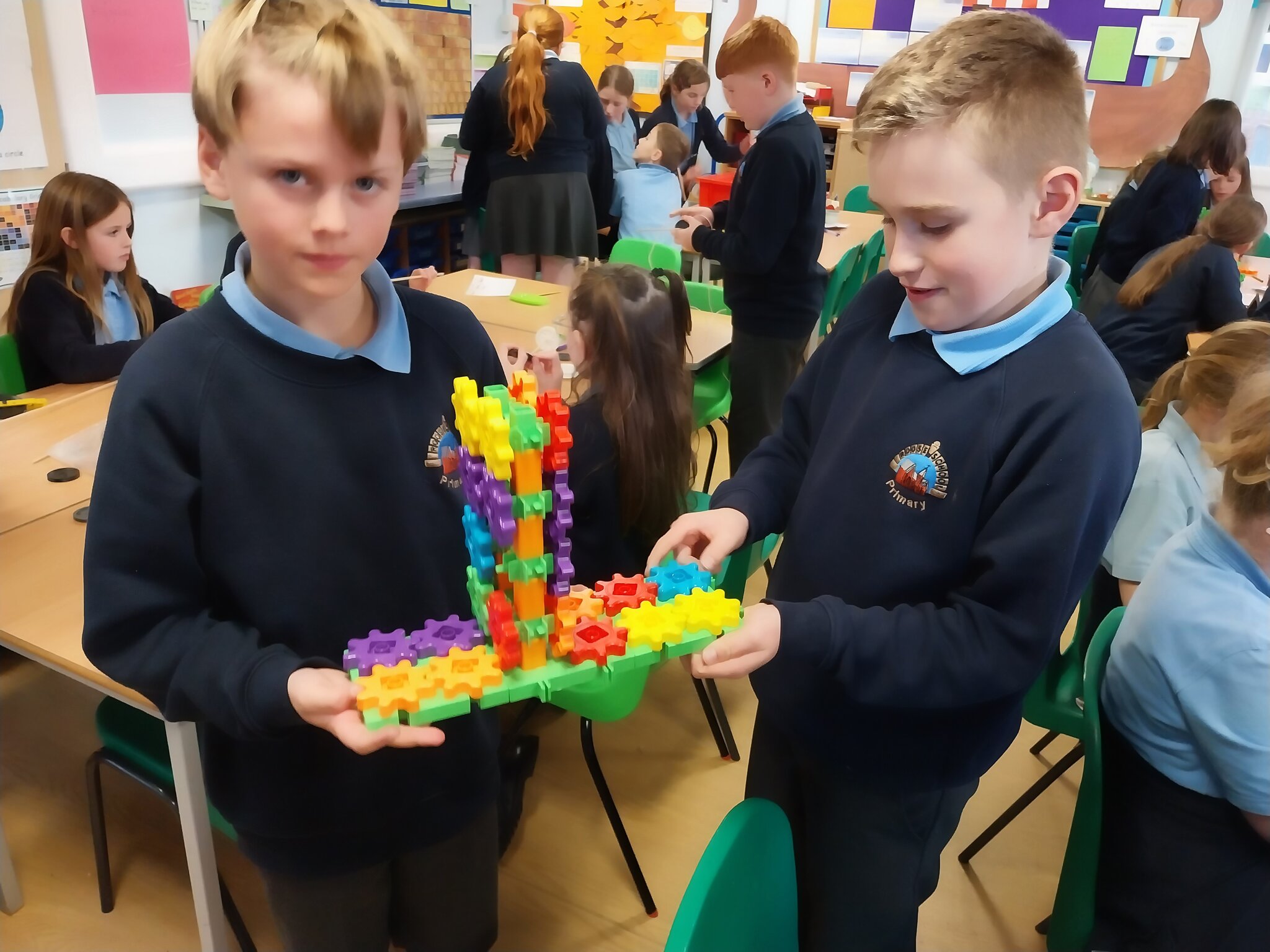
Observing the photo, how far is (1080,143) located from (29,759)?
252 cm

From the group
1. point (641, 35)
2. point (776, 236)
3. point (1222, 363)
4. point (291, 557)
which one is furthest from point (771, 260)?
point (641, 35)

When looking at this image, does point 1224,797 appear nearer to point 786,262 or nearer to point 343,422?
point 343,422

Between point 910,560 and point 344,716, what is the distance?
63 cm

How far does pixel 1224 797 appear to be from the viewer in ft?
3.88

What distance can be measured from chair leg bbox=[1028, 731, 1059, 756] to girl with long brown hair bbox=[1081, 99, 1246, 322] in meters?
2.35

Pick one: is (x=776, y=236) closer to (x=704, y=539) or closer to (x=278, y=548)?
(x=704, y=539)

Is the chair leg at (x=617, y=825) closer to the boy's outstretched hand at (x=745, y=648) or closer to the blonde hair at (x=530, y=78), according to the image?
the boy's outstretched hand at (x=745, y=648)

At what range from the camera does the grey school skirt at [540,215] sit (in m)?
3.79

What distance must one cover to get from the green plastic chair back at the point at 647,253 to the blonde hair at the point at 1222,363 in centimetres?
194

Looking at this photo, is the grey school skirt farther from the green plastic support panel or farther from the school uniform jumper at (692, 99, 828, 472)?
the green plastic support panel

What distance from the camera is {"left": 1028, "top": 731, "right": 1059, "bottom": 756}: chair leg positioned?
2.10 m

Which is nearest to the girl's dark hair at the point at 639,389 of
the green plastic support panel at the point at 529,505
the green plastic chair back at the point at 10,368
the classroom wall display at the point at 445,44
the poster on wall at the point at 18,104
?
the green plastic support panel at the point at 529,505

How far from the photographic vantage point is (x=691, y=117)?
5.73 meters

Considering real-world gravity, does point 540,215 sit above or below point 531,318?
above
